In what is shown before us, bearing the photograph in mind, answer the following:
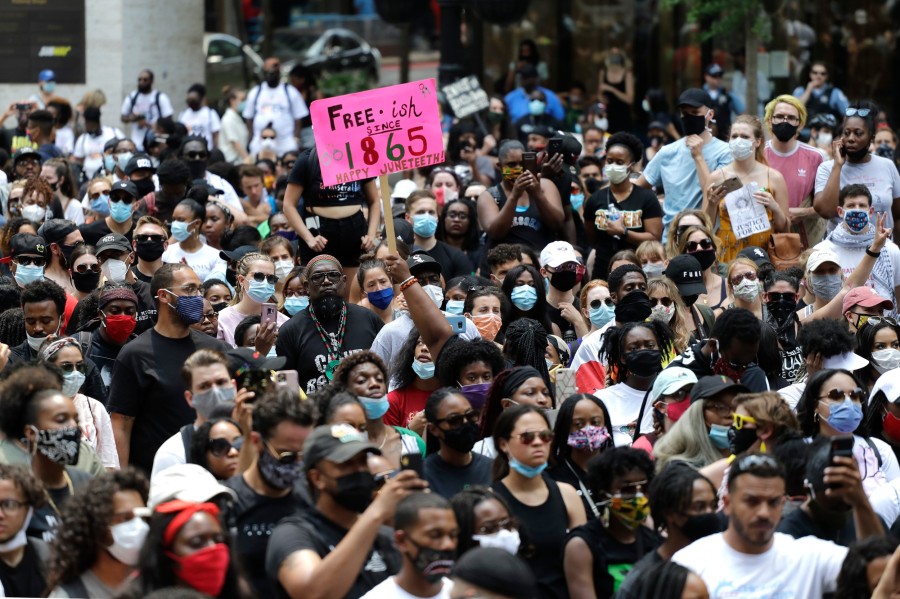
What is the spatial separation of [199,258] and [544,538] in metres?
5.81

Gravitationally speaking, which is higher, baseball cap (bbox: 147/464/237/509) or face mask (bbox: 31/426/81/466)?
baseball cap (bbox: 147/464/237/509)

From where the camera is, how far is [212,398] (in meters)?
7.59

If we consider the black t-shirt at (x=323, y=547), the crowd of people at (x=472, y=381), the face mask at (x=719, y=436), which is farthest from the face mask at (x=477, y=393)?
the black t-shirt at (x=323, y=547)

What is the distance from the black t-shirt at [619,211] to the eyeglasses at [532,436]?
18.0ft

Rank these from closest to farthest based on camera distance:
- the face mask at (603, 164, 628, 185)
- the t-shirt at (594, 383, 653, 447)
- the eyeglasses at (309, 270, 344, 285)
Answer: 1. the t-shirt at (594, 383, 653, 447)
2. the eyeglasses at (309, 270, 344, 285)
3. the face mask at (603, 164, 628, 185)

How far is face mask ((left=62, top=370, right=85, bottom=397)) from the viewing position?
27.8 ft

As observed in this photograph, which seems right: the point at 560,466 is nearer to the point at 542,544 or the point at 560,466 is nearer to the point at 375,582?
the point at 542,544

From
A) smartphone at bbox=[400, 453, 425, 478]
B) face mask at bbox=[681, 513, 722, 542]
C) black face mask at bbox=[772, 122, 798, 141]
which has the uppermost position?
black face mask at bbox=[772, 122, 798, 141]

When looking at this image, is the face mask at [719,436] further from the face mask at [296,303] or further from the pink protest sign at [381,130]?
the face mask at [296,303]

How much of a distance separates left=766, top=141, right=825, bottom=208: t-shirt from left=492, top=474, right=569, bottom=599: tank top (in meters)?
6.39

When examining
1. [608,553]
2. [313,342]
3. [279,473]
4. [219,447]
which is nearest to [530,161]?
[313,342]

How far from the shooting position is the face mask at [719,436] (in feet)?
24.0

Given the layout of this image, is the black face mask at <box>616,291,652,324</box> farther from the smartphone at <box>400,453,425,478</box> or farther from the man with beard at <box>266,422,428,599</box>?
the man with beard at <box>266,422,428,599</box>

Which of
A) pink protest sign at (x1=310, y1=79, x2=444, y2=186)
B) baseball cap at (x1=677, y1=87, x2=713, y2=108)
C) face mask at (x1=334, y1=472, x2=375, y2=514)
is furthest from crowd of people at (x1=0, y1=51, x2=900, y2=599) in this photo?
pink protest sign at (x1=310, y1=79, x2=444, y2=186)
